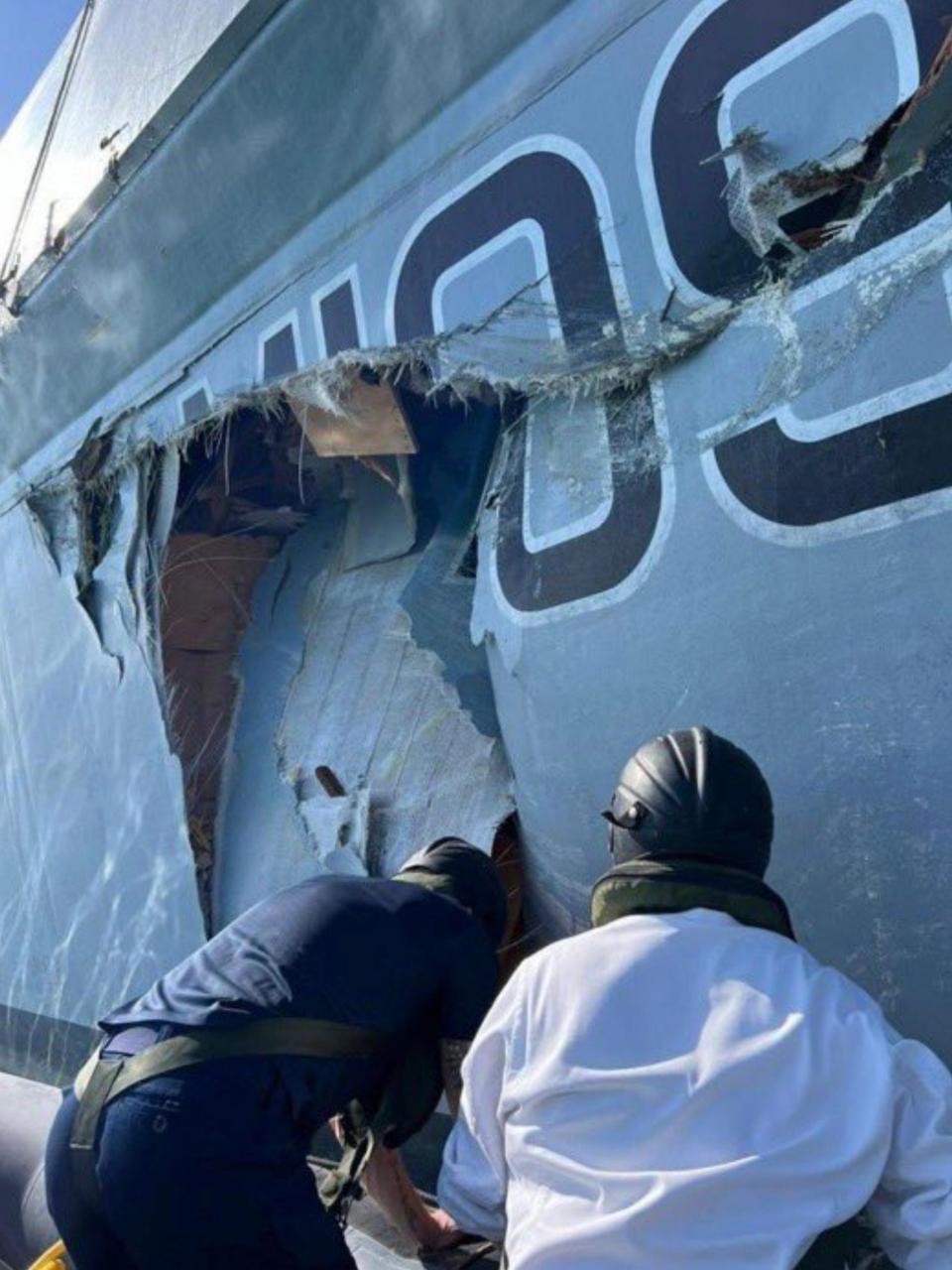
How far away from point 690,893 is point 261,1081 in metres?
0.56

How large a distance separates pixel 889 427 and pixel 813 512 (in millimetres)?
139

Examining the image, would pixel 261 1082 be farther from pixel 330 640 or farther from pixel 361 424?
pixel 330 640

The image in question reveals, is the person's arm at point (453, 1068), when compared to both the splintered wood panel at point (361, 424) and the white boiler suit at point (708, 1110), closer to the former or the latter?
the white boiler suit at point (708, 1110)

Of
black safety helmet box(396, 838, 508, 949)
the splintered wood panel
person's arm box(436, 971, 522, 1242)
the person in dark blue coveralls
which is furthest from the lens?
the splintered wood panel

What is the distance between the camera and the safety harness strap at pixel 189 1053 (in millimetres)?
1413

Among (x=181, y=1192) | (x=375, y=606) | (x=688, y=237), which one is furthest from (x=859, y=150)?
(x=375, y=606)

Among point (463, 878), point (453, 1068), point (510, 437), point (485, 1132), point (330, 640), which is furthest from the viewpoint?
point (330, 640)

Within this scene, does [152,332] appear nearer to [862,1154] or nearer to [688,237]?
[688,237]

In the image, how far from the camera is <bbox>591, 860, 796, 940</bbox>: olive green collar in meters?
1.21

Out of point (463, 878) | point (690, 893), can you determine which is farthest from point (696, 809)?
point (463, 878)

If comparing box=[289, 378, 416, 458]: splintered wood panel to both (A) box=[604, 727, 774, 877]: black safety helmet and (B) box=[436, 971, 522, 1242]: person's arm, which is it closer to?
(A) box=[604, 727, 774, 877]: black safety helmet

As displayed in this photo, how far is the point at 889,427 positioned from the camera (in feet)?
4.63

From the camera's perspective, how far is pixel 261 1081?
1.40 m

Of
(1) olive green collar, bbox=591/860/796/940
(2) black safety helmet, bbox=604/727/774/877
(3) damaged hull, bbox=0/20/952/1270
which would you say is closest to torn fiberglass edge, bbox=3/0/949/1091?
(3) damaged hull, bbox=0/20/952/1270
